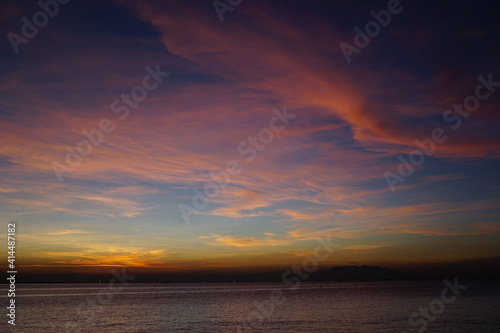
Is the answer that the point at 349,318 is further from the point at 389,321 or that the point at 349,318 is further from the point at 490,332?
the point at 490,332

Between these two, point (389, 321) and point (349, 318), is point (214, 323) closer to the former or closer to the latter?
point (349, 318)

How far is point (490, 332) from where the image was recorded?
4600 centimetres

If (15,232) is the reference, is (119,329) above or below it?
→ below

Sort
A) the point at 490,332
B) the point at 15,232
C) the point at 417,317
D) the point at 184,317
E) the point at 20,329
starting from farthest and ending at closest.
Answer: the point at 184,317 < the point at 417,317 < the point at 20,329 < the point at 490,332 < the point at 15,232

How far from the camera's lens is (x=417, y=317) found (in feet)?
201

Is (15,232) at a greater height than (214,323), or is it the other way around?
(15,232)

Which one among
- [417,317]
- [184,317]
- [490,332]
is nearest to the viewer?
[490,332]

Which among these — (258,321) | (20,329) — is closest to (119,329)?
(20,329)

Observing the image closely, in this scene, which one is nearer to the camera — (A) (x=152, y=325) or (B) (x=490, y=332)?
(B) (x=490, y=332)

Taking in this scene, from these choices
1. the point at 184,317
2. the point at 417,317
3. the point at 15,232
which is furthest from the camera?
the point at 184,317

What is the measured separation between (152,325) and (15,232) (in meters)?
28.4

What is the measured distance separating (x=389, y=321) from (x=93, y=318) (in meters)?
45.9

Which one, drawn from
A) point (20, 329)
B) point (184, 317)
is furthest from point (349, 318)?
point (20, 329)

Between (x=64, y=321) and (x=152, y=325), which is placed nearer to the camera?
(x=152, y=325)
